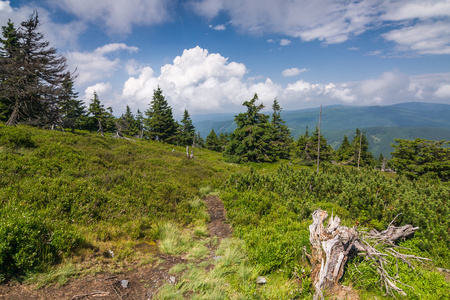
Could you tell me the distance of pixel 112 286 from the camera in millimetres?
3719

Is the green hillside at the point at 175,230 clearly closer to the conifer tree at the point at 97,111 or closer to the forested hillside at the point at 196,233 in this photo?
the forested hillside at the point at 196,233

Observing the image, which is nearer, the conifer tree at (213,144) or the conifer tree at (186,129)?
the conifer tree at (186,129)

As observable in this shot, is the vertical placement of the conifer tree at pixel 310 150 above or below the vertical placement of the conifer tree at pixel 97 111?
below

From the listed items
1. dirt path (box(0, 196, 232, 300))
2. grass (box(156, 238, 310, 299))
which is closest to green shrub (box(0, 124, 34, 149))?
dirt path (box(0, 196, 232, 300))

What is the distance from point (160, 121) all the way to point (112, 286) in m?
48.0

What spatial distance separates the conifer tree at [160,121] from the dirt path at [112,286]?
47166mm

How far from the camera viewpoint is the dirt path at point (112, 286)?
10.4 ft

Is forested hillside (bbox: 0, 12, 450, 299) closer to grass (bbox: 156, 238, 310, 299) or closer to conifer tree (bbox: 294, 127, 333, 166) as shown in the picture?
grass (bbox: 156, 238, 310, 299)

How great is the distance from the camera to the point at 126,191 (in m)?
7.93

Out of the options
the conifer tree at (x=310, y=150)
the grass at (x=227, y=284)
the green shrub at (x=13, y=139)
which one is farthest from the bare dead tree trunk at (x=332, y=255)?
the conifer tree at (x=310, y=150)

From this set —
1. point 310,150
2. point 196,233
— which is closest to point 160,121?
point 310,150

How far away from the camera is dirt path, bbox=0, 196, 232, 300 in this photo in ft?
10.4

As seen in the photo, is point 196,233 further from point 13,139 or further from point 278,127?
point 278,127

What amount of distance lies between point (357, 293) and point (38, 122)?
28231mm
